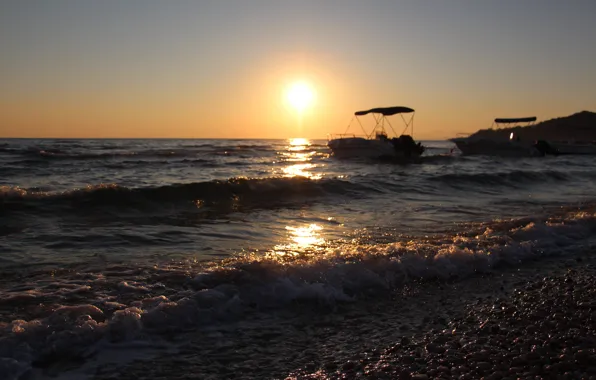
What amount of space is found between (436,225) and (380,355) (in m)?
6.90

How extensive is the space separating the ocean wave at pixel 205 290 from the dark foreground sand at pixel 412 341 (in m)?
0.36

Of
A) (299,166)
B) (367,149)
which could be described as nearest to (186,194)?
(299,166)

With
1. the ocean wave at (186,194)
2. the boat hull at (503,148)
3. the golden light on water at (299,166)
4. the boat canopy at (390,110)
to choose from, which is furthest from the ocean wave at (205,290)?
the boat hull at (503,148)

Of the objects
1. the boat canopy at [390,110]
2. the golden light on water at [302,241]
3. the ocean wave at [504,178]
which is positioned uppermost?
the boat canopy at [390,110]

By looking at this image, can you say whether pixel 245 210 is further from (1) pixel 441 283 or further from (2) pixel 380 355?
(2) pixel 380 355

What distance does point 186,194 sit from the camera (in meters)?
15.0

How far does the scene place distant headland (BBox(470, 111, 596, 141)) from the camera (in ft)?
307

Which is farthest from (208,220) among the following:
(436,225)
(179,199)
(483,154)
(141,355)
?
(483,154)

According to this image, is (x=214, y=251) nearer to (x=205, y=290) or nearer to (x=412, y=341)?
(x=205, y=290)

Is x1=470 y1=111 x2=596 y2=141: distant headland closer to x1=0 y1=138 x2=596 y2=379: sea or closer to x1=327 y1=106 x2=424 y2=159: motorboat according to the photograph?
x1=327 y1=106 x2=424 y2=159: motorboat

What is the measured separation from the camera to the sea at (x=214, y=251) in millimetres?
4484

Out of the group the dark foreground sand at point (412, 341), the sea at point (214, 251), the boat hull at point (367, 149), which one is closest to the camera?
the dark foreground sand at point (412, 341)

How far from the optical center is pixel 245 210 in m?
13.2

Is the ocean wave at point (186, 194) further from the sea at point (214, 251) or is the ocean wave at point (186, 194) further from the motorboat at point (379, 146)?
the motorboat at point (379, 146)
